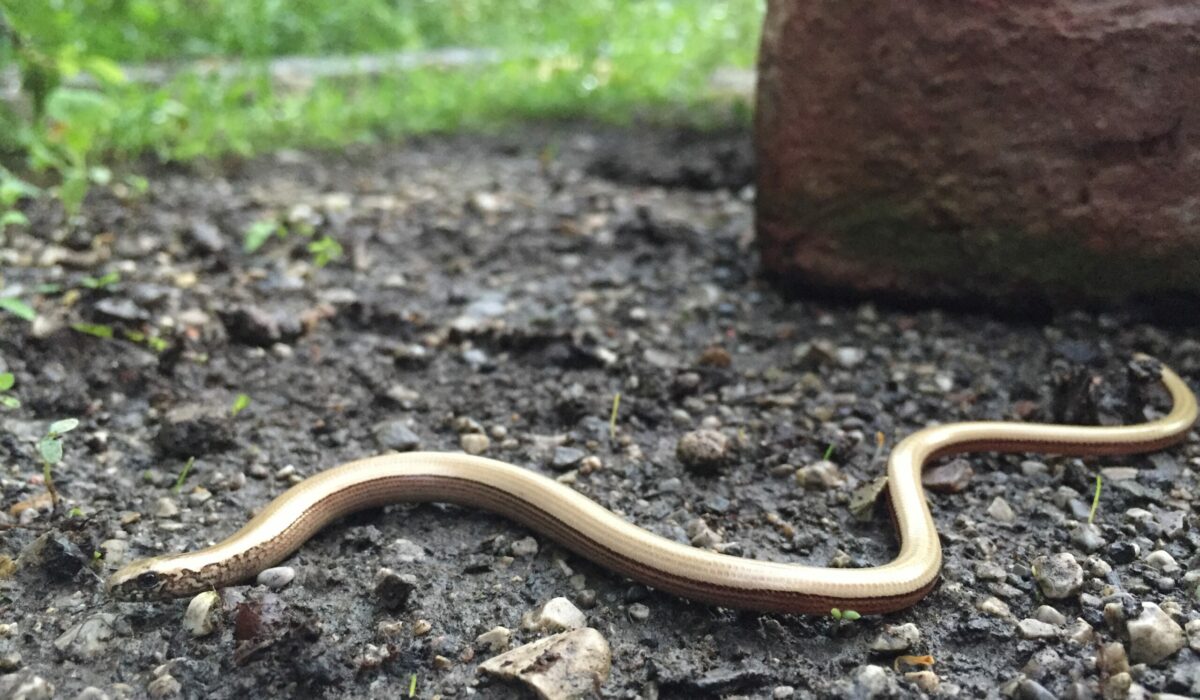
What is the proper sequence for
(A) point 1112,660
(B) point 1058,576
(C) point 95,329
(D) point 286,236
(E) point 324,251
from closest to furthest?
1. (A) point 1112,660
2. (B) point 1058,576
3. (C) point 95,329
4. (E) point 324,251
5. (D) point 286,236

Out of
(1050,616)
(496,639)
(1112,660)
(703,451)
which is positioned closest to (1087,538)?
(1050,616)

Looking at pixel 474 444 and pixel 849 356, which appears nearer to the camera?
pixel 474 444

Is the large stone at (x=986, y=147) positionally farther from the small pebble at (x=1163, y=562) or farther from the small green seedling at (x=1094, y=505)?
the small pebble at (x=1163, y=562)

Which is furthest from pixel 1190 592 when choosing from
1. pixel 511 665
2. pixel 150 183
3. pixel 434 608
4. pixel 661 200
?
pixel 150 183

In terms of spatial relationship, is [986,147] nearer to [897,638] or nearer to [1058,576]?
[1058,576]

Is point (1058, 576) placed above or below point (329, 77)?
below

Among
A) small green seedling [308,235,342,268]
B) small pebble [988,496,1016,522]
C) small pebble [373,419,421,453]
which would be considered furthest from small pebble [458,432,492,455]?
small pebble [988,496,1016,522]

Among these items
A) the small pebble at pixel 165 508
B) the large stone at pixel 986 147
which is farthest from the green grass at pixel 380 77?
the small pebble at pixel 165 508
